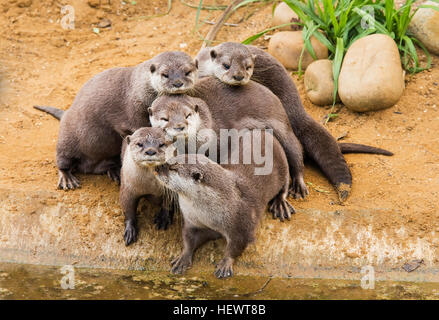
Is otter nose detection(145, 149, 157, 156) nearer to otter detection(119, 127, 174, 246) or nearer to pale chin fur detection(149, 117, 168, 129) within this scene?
otter detection(119, 127, 174, 246)

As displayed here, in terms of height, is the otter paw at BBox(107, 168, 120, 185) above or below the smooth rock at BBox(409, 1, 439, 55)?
below

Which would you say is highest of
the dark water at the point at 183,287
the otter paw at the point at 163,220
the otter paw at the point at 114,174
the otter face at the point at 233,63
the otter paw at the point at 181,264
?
the otter face at the point at 233,63

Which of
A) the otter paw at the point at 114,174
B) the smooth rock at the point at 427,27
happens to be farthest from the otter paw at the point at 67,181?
the smooth rock at the point at 427,27

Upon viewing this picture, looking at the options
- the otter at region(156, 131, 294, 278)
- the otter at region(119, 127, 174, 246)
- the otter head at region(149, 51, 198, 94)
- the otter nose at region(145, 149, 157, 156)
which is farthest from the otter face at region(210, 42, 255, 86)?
the otter nose at region(145, 149, 157, 156)

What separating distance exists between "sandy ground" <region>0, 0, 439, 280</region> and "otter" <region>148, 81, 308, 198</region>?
0.24 m

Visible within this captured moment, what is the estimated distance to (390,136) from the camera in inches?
214

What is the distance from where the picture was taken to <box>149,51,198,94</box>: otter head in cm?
431

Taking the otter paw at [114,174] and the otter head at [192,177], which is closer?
the otter head at [192,177]

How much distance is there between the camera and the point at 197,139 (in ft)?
14.1

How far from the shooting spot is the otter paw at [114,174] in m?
4.74

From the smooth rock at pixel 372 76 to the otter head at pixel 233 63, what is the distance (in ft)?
3.65

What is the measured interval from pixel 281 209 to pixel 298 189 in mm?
312
